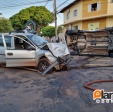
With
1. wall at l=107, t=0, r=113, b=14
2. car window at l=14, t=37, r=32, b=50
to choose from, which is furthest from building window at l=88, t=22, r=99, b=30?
car window at l=14, t=37, r=32, b=50

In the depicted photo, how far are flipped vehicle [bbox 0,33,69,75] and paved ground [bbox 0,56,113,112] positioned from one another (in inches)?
16.2

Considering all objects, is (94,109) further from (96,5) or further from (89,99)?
(96,5)

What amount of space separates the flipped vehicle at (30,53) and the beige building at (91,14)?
50.4 feet

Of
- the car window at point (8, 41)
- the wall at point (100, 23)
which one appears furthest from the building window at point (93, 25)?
the car window at point (8, 41)

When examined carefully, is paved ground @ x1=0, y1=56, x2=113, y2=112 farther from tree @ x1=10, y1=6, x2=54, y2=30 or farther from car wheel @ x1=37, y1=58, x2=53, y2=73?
tree @ x1=10, y1=6, x2=54, y2=30

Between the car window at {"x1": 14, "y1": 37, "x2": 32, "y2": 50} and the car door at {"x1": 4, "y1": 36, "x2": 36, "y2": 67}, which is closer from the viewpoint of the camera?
the car door at {"x1": 4, "y1": 36, "x2": 36, "y2": 67}

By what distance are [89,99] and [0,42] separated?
4.94 m

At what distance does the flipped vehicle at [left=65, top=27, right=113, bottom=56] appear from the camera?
907 centimetres

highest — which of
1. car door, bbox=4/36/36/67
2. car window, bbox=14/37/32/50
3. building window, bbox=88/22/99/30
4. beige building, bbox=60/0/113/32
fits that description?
beige building, bbox=60/0/113/32

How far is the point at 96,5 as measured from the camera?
2102cm

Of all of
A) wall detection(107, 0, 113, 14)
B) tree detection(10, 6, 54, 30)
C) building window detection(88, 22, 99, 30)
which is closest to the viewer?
wall detection(107, 0, 113, 14)

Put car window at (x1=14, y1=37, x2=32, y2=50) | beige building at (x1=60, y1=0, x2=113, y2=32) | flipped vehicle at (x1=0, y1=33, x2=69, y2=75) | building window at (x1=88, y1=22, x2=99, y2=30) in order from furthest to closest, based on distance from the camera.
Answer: building window at (x1=88, y1=22, x2=99, y2=30) → beige building at (x1=60, y1=0, x2=113, y2=32) → car window at (x1=14, y1=37, x2=32, y2=50) → flipped vehicle at (x1=0, y1=33, x2=69, y2=75)

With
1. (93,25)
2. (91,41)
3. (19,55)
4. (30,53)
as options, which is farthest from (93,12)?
(19,55)

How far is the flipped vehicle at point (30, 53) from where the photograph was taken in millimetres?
5934
